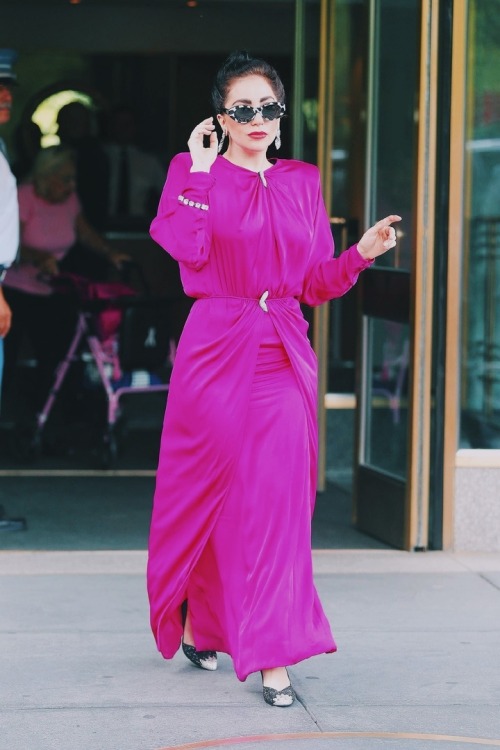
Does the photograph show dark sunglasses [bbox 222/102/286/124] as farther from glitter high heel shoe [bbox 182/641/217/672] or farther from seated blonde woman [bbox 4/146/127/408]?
seated blonde woman [bbox 4/146/127/408]

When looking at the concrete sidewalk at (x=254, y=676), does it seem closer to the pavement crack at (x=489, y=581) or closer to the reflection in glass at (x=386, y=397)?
the pavement crack at (x=489, y=581)

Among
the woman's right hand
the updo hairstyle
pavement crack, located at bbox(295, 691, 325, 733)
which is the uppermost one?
the updo hairstyle

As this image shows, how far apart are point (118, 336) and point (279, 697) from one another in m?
5.22

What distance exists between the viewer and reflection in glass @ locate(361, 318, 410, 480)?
689cm

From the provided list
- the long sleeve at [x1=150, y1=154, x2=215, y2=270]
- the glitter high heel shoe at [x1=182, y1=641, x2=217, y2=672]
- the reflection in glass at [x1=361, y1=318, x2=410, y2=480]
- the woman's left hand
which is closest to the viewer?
the long sleeve at [x1=150, y1=154, x2=215, y2=270]

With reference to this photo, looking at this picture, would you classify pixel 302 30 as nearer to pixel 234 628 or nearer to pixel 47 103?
pixel 234 628

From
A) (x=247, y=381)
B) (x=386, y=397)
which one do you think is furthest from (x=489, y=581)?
(x=247, y=381)

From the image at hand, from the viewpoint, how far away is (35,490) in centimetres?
838

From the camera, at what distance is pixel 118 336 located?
31.4 feet

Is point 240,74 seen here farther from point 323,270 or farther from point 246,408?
point 246,408

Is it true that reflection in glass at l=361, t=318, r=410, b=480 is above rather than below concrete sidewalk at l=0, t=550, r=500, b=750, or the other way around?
above

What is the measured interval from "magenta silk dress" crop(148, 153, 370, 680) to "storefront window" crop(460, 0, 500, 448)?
6.93 feet

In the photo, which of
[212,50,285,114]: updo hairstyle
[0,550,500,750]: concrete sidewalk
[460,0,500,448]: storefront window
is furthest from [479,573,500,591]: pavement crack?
[212,50,285,114]: updo hairstyle

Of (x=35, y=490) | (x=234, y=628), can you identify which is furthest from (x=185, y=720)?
(x=35, y=490)
